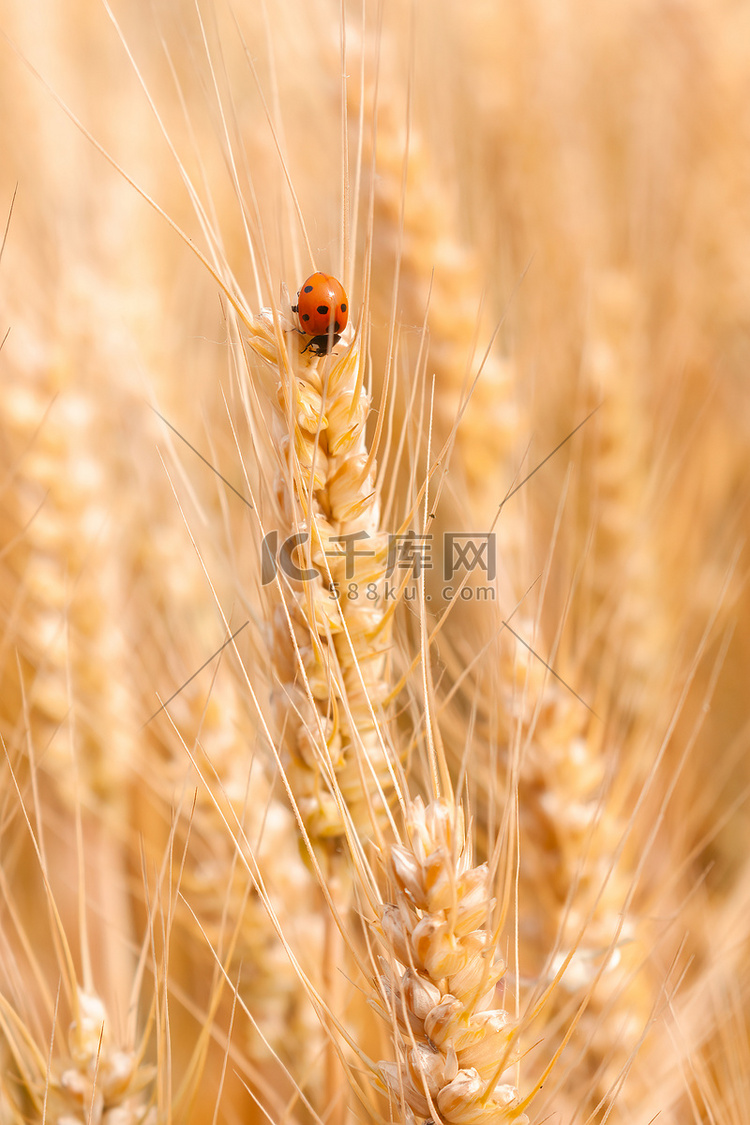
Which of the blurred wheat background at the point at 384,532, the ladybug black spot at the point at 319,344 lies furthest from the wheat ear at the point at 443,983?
the ladybug black spot at the point at 319,344

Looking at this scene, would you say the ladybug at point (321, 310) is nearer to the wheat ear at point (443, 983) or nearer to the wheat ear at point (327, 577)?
the wheat ear at point (327, 577)

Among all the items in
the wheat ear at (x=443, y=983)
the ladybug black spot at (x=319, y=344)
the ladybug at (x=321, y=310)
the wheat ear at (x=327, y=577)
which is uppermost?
the ladybug at (x=321, y=310)

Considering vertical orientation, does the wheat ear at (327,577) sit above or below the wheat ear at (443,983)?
above

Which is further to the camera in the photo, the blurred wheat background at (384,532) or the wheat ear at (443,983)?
the blurred wheat background at (384,532)

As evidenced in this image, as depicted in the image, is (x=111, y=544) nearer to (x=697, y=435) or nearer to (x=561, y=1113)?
(x=561, y=1113)

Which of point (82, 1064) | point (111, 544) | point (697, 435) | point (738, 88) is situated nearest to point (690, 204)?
point (738, 88)

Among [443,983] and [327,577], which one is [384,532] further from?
[443,983]
